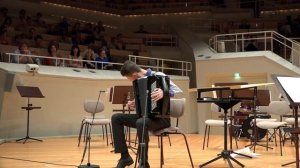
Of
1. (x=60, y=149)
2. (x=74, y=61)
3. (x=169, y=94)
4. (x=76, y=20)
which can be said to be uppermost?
(x=76, y=20)

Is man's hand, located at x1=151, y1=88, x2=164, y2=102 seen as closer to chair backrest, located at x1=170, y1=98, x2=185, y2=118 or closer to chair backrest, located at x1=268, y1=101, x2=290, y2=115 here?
chair backrest, located at x1=170, y1=98, x2=185, y2=118

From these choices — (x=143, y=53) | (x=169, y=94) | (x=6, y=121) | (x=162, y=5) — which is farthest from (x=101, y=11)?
(x=169, y=94)

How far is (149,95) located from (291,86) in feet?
5.03

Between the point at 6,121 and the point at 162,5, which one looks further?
the point at 162,5

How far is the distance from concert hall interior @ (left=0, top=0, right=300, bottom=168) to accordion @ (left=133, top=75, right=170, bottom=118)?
587 mm

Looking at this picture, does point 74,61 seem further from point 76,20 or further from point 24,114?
point 76,20

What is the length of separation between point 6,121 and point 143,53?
6.97 meters

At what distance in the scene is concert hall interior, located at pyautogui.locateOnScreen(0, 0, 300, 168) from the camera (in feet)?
21.6

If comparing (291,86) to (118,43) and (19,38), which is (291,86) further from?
(118,43)

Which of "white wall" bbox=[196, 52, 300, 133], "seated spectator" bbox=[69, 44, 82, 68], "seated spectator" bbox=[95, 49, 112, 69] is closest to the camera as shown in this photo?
"seated spectator" bbox=[69, 44, 82, 68]

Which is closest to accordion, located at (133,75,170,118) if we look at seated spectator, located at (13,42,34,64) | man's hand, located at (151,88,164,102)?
man's hand, located at (151,88,164,102)

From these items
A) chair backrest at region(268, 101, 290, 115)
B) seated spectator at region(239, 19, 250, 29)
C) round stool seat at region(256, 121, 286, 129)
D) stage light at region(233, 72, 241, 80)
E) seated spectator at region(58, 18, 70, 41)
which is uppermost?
seated spectator at region(239, 19, 250, 29)

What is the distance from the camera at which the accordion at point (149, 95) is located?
4667mm

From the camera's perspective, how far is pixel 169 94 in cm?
473
